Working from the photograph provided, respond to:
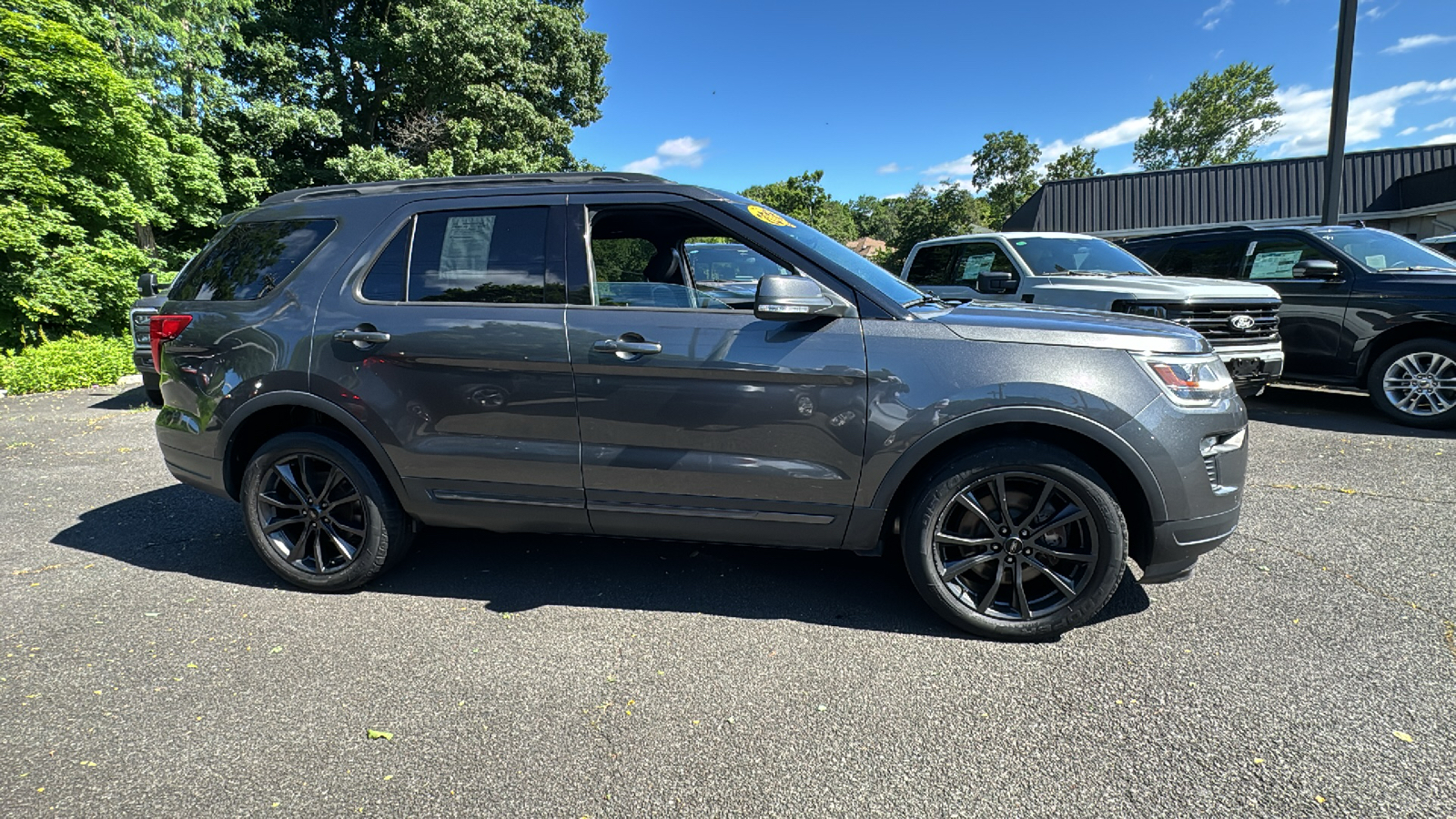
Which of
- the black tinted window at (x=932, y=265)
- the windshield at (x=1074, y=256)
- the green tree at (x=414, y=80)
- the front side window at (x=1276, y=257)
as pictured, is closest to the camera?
the front side window at (x=1276, y=257)

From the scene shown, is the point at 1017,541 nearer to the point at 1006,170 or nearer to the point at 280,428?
the point at 280,428

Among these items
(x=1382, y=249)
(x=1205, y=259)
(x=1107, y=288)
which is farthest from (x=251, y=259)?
(x=1382, y=249)

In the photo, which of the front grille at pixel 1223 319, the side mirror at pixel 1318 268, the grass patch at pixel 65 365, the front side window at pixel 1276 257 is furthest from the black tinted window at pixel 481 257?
the grass patch at pixel 65 365

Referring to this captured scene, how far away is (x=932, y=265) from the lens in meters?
8.79

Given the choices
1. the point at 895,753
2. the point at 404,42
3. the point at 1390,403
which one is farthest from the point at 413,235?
the point at 404,42

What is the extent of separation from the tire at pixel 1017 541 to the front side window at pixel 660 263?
1133 millimetres

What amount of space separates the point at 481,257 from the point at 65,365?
35.2 ft

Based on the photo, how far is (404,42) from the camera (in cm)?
2114

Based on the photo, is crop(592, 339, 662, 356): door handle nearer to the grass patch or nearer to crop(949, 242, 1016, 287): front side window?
crop(949, 242, 1016, 287): front side window

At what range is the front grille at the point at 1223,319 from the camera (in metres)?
6.17

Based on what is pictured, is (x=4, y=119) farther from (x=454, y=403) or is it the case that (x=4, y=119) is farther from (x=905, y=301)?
(x=905, y=301)

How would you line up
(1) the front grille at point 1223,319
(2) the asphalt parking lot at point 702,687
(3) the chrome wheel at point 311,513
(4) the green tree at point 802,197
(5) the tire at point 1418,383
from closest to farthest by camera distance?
(2) the asphalt parking lot at point 702,687 < (3) the chrome wheel at point 311,513 < (1) the front grille at point 1223,319 < (5) the tire at point 1418,383 < (4) the green tree at point 802,197

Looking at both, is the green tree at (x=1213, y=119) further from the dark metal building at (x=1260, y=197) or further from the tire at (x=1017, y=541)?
the tire at (x=1017, y=541)

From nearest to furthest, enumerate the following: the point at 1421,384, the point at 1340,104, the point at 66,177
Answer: the point at 1421,384, the point at 1340,104, the point at 66,177
